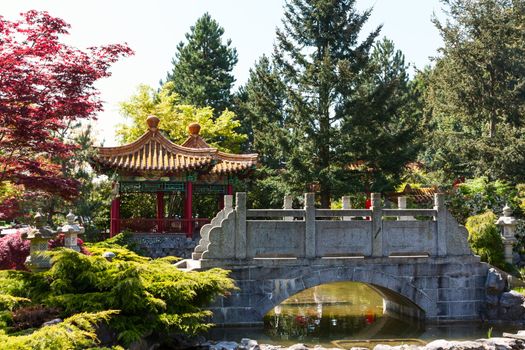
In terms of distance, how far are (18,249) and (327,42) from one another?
1497 centimetres

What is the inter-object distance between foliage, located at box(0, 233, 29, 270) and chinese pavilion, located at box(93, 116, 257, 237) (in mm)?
6171

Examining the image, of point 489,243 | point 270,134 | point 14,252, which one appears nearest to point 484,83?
point 270,134

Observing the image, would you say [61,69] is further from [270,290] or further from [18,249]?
[270,290]

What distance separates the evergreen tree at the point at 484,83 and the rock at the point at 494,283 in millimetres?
9963

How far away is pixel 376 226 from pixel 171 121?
1731 centimetres

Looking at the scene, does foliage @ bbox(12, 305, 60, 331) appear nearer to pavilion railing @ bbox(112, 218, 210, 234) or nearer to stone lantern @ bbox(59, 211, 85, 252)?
stone lantern @ bbox(59, 211, 85, 252)

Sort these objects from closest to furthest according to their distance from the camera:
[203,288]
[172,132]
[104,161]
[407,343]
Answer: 1. [203,288]
2. [407,343]
3. [104,161]
4. [172,132]

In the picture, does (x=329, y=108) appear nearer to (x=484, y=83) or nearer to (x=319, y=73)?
(x=319, y=73)

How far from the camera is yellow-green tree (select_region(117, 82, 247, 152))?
2766 centimetres

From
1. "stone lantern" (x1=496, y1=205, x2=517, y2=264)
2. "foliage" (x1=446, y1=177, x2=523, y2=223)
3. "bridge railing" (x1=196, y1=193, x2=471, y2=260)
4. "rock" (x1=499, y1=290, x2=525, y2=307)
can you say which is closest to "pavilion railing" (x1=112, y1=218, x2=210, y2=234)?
"bridge railing" (x1=196, y1=193, x2=471, y2=260)

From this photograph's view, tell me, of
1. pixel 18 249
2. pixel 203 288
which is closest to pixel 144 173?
pixel 18 249

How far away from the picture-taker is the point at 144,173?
17.9m

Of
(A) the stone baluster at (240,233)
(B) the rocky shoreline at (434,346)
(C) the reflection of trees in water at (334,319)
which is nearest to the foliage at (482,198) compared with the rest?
(C) the reflection of trees in water at (334,319)

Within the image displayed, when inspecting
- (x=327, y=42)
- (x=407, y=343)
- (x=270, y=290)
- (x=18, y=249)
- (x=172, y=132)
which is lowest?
(x=407, y=343)
